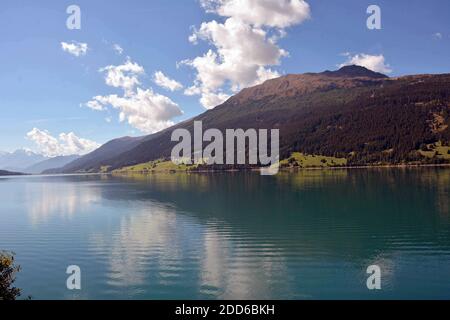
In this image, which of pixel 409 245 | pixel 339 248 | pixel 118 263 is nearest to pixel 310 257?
pixel 339 248

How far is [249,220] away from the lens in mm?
79500

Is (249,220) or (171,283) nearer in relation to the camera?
(171,283)

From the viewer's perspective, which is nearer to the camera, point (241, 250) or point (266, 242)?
point (241, 250)

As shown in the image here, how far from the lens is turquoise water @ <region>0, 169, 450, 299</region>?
123 feet

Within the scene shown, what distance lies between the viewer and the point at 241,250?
176 ft

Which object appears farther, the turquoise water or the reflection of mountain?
the reflection of mountain

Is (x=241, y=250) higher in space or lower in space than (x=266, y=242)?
lower

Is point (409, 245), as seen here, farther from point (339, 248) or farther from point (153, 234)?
point (153, 234)

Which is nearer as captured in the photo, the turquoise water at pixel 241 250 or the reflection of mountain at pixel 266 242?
the turquoise water at pixel 241 250

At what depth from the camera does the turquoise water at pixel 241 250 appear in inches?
1478

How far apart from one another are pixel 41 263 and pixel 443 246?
56.6 m
